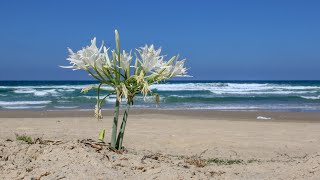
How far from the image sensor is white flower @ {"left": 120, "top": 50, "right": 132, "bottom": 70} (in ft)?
12.8

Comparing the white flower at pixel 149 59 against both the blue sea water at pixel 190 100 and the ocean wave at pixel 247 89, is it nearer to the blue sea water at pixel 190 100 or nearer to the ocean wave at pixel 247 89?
the blue sea water at pixel 190 100

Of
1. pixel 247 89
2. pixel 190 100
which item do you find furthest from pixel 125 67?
pixel 247 89

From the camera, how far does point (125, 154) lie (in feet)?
14.1

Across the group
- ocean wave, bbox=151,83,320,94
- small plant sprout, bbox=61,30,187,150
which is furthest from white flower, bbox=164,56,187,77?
ocean wave, bbox=151,83,320,94

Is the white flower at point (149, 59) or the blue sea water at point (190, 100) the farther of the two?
the blue sea water at point (190, 100)

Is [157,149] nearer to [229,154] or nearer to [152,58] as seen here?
[229,154]

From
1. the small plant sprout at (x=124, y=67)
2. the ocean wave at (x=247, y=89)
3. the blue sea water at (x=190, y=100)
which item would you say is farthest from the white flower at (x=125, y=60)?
the ocean wave at (x=247, y=89)

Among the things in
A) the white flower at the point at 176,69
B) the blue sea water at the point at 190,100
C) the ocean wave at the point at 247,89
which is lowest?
the blue sea water at the point at 190,100

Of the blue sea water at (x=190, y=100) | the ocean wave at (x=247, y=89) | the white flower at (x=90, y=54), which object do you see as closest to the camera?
the white flower at (x=90, y=54)

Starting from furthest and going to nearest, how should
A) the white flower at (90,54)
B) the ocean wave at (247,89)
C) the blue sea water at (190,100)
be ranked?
1. the ocean wave at (247,89)
2. the blue sea water at (190,100)
3. the white flower at (90,54)

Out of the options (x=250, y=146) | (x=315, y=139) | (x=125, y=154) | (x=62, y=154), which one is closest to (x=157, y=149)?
(x=250, y=146)

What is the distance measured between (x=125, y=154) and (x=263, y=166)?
136 centimetres

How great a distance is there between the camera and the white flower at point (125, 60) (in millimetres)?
3891

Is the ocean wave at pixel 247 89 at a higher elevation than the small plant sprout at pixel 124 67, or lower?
lower
